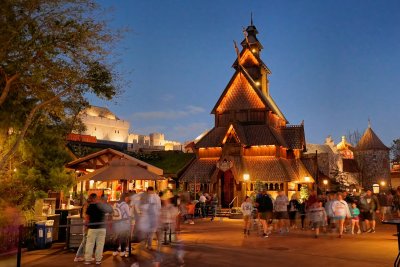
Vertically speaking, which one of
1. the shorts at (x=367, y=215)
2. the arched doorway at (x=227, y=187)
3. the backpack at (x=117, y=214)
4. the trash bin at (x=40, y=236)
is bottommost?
the trash bin at (x=40, y=236)

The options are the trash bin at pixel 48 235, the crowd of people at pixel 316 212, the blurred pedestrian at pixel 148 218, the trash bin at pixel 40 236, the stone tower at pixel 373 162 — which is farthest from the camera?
the stone tower at pixel 373 162

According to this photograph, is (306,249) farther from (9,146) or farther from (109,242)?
(9,146)

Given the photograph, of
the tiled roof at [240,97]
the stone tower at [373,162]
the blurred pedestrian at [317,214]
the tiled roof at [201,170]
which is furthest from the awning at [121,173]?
the stone tower at [373,162]

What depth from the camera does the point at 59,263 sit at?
10.9 metres

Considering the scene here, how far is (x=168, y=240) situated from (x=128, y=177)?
2.87 meters

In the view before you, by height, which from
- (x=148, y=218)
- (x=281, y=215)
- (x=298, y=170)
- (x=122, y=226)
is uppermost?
(x=298, y=170)

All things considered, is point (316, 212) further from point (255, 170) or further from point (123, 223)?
point (255, 170)

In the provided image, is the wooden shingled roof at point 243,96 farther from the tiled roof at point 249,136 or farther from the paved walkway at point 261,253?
the paved walkway at point 261,253

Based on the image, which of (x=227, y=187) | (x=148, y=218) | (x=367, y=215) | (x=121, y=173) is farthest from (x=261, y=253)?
(x=227, y=187)

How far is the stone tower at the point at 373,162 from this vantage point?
59.8m

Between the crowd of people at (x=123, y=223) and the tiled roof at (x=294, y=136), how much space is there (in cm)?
2728

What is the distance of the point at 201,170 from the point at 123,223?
23606 mm

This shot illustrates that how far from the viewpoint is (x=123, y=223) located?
12.3 metres

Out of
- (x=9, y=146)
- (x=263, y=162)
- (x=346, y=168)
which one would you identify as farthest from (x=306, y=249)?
(x=346, y=168)
